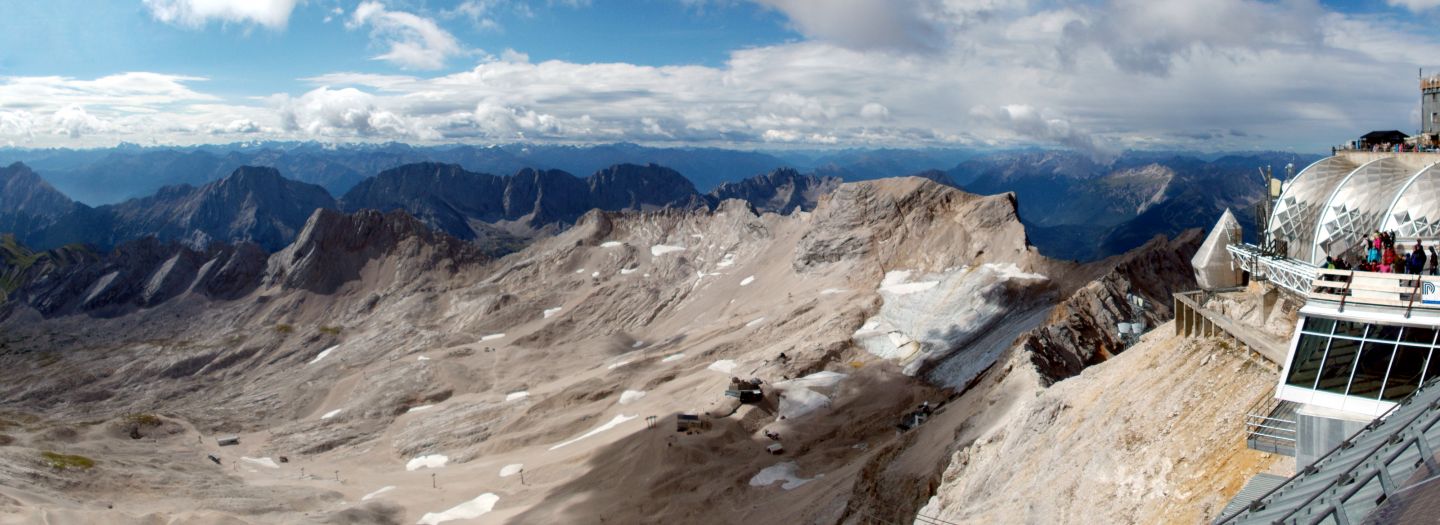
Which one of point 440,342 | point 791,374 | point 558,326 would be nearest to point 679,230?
point 558,326

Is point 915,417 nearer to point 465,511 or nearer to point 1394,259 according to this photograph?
point 465,511

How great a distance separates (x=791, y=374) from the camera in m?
91.6

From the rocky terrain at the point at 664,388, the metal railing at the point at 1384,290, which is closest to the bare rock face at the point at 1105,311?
the rocky terrain at the point at 664,388

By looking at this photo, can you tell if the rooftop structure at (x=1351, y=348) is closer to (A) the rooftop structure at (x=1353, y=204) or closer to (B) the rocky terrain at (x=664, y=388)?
(A) the rooftop structure at (x=1353, y=204)

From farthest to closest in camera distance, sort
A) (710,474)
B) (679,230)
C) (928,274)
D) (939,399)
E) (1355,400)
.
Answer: (679,230)
(928,274)
(939,399)
(710,474)
(1355,400)

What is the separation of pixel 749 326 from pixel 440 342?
66795 millimetres

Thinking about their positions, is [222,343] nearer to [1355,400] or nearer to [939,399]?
[939,399]

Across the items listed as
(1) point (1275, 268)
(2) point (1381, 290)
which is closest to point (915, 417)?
(1) point (1275, 268)

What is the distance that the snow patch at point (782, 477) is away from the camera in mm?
60562

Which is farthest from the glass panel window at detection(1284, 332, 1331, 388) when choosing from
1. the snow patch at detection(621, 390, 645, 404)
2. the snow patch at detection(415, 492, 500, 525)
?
the snow patch at detection(621, 390, 645, 404)

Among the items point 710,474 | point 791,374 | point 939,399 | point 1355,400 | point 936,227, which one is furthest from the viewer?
point 936,227

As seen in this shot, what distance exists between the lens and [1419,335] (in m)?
17.7

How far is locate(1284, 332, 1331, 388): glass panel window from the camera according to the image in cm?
1855

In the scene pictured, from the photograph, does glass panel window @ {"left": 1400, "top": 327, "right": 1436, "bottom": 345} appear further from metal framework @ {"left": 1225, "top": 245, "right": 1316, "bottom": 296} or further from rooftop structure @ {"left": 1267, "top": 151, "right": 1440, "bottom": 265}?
rooftop structure @ {"left": 1267, "top": 151, "right": 1440, "bottom": 265}
